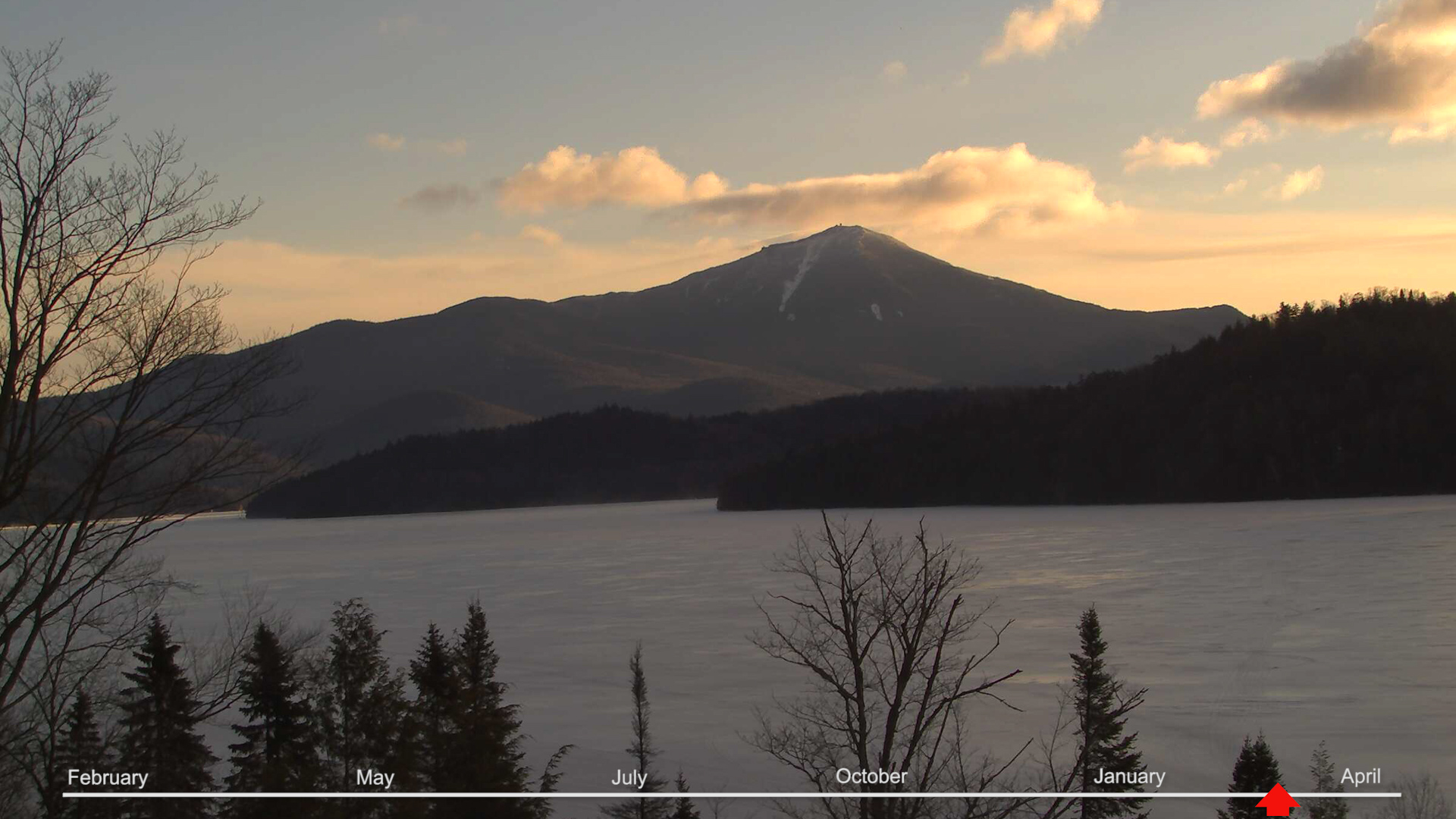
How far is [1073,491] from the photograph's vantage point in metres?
82.6

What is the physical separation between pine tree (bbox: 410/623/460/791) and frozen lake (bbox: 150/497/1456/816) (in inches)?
66.2

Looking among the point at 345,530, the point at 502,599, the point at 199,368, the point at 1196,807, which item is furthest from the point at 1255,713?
the point at 345,530

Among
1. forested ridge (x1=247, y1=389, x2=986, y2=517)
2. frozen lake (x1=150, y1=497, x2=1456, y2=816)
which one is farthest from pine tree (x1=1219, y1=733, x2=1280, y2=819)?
forested ridge (x1=247, y1=389, x2=986, y2=517)

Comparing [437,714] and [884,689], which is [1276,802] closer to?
[884,689]

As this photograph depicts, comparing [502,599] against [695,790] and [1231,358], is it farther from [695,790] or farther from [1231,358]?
[1231,358]

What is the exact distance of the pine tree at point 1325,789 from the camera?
8859 mm

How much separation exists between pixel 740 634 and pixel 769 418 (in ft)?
413

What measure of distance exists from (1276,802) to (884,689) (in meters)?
2.66

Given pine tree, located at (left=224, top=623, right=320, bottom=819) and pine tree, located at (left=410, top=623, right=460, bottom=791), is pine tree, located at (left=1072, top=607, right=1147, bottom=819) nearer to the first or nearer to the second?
pine tree, located at (left=410, top=623, right=460, bottom=791)

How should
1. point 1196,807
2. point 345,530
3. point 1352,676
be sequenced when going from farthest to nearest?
1. point 345,530
2. point 1352,676
3. point 1196,807

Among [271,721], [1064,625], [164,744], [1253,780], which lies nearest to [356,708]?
[271,721]

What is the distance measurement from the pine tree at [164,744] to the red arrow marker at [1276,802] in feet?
24.3

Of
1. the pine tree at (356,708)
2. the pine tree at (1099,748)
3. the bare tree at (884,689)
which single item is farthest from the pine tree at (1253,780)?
the pine tree at (356,708)

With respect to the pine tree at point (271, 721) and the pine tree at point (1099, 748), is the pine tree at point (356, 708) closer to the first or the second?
the pine tree at point (271, 721)
